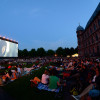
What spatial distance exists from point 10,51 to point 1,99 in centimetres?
4504

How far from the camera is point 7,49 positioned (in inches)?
1827

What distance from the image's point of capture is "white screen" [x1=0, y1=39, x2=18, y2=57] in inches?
1686

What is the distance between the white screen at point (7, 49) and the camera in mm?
42812

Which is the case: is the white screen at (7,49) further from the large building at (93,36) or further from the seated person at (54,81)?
the seated person at (54,81)

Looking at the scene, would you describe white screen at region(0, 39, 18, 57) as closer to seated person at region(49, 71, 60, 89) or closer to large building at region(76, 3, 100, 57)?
large building at region(76, 3, 100, 57)

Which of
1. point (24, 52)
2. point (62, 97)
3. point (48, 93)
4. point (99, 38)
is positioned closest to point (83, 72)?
point (62, 97)

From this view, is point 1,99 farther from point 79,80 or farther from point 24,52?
point 24,52

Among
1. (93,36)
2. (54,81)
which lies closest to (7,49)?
(93,36)

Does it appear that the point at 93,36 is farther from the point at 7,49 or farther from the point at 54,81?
the point at 54,81

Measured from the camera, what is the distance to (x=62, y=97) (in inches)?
250

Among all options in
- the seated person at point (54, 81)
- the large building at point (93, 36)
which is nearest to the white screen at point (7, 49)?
the large building at point (93, 36)

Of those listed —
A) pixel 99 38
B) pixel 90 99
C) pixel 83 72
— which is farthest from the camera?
pixel 99 38

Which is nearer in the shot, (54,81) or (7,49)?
(54,81)

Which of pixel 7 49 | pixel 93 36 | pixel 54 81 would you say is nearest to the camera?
pixel 54 81
